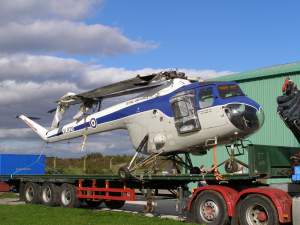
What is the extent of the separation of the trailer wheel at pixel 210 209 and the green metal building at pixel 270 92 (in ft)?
38.2

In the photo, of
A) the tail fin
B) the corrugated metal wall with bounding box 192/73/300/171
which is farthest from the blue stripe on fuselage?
the corrugated metal wall with bounding box 192/73/300/171

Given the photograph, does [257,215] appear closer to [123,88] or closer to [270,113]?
[123,88]

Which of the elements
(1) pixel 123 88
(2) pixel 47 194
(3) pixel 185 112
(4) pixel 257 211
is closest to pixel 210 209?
(4) pixel 257 211

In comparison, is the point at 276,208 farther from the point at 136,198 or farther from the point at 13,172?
the point at 13,172

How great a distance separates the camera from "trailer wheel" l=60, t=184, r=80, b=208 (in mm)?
18750

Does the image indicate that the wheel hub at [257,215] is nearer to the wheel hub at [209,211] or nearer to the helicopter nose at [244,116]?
the wheel hub at [209,211]

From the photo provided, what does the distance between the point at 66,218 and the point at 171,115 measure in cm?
441

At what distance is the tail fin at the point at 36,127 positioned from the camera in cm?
2257

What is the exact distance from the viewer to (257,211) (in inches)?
478

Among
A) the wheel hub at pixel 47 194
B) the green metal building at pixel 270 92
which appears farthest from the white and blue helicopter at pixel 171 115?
Answer: the green metal building at pixel 270 92

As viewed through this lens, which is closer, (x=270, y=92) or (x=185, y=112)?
(x=185, y=112)

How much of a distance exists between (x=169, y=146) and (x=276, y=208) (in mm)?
5191

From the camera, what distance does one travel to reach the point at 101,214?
16.1 meters

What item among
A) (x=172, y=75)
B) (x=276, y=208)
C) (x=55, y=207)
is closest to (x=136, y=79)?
(x=172, y=75)
